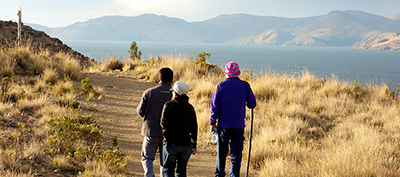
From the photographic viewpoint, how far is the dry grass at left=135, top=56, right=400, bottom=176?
188 inches

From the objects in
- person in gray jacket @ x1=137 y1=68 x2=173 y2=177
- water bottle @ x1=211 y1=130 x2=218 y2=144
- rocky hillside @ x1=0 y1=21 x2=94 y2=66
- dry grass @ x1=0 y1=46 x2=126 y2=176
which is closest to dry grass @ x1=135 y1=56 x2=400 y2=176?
water bottle @ x1=211 y1=130 x2=218 y2=144

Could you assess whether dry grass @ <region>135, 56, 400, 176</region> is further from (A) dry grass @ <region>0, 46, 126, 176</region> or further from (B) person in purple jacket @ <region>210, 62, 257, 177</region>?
(A) dry grass @ <region>0, 46, 126, 176</region>

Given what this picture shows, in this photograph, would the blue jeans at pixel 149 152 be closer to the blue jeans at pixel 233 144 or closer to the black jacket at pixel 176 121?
the black jacket at pixel 176 121

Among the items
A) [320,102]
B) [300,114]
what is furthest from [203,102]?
[320,102]

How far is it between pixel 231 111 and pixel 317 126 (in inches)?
181

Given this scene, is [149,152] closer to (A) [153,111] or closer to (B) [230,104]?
(A) [153,111]

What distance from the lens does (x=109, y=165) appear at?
465cm

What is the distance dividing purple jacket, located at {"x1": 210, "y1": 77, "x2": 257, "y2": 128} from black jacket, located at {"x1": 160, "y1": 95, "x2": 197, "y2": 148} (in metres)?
0.73

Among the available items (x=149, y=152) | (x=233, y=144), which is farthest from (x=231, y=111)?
(x=149, y=152)

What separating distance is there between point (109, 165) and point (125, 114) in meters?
4.35

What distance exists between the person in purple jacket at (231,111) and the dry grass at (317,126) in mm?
940

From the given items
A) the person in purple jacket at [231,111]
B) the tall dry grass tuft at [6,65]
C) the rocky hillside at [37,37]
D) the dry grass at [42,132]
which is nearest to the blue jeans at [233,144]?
the person in purple jacket at [231,111]

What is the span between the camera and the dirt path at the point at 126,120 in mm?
5656

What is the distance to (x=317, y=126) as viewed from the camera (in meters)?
7.96
